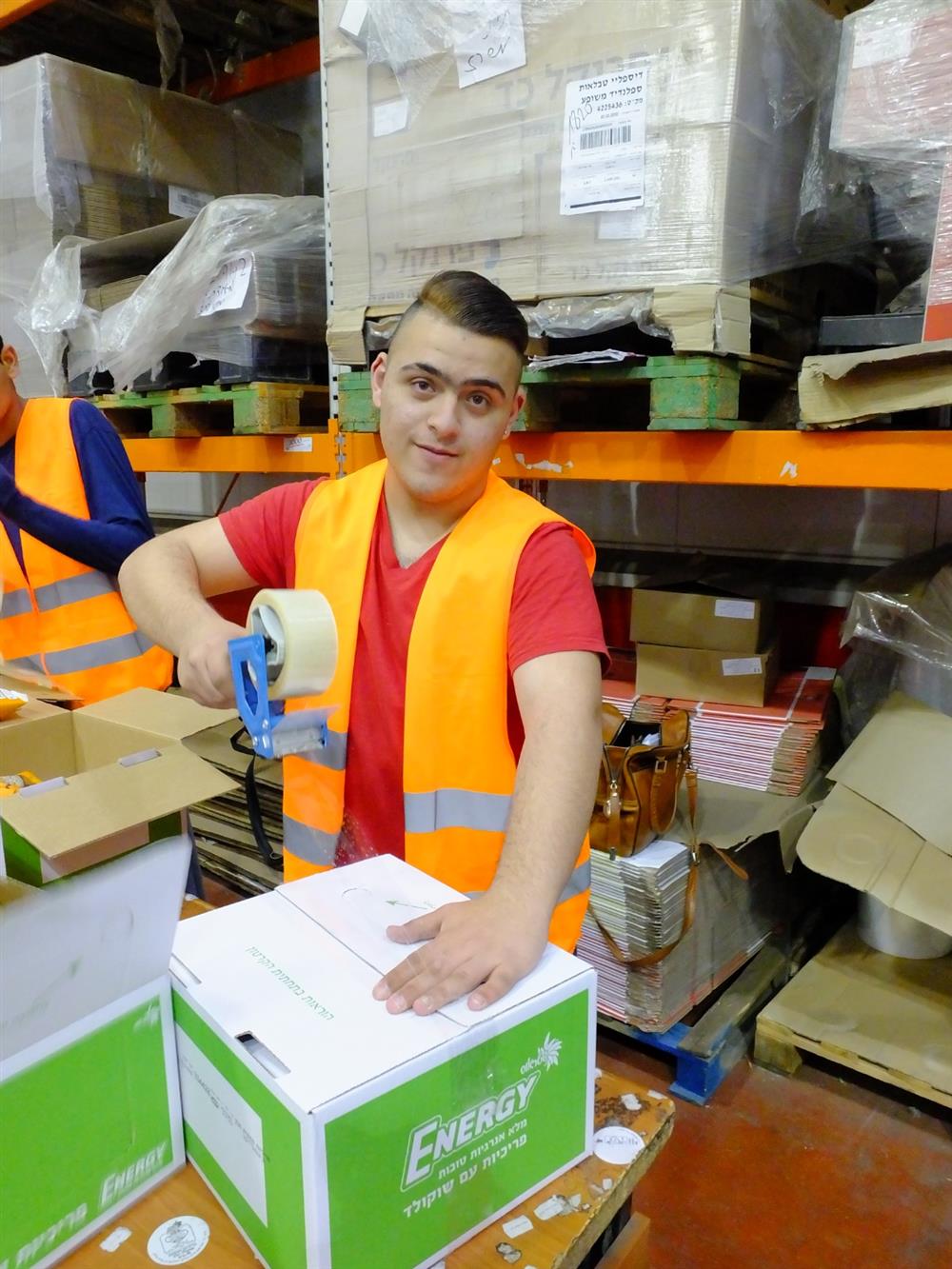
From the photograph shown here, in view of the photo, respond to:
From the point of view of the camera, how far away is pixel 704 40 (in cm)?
191

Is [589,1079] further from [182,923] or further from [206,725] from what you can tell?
[206,725]

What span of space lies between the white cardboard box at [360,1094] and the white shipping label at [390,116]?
2.09 meters

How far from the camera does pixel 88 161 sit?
3.49m

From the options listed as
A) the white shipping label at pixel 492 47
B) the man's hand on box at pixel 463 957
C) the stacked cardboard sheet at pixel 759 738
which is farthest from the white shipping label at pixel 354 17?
the man's hand on box at pixel 463 957

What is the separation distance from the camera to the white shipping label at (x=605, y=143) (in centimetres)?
200

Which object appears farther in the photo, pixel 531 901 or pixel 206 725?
pixel 206 725

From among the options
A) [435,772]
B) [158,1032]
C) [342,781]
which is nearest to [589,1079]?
[158,1032]

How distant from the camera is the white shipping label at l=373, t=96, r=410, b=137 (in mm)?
2359

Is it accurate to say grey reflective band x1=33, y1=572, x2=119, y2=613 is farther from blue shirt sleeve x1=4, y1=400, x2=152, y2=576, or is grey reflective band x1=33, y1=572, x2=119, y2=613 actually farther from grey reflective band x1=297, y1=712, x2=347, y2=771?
grey reflective band x1=297, y1=712, x2=347, y2=771

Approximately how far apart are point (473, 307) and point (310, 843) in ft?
3.40

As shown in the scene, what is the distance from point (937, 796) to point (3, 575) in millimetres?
2691

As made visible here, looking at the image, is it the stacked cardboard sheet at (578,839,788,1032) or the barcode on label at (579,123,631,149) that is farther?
the stacked cardboard sheet at (578,839,788,1032)

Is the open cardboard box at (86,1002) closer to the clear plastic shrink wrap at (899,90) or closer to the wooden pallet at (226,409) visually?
the clear plastic shrink wrap at (899,90)

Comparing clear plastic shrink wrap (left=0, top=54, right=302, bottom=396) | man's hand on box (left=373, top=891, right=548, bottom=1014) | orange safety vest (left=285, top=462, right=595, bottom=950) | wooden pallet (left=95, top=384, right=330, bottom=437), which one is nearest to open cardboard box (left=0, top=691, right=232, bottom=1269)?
man's hand on box (left=373, top=891, right=548, bottom=1014)
